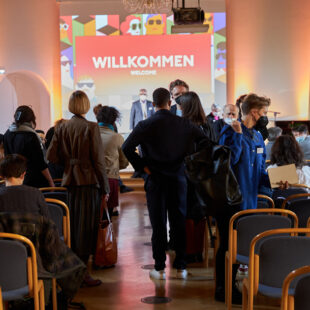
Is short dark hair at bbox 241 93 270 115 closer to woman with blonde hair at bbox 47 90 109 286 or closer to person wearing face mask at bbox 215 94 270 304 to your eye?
person wearing face mask at bbox 215 94 270 304

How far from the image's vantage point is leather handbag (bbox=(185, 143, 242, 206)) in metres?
3.83

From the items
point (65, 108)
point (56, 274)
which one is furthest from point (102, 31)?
point (56, 274)

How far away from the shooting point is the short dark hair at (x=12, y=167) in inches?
139

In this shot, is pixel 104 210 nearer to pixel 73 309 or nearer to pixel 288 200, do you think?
pixel 73 309

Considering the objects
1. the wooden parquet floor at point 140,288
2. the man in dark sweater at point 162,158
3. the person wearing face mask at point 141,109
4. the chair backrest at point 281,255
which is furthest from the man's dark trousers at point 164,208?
the person wearing face mask at point 141,109

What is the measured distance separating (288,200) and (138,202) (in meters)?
5.40

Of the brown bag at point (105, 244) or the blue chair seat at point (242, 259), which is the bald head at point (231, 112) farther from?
the blue chair seat at point (242, 259)

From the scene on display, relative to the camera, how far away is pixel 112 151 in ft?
19.4

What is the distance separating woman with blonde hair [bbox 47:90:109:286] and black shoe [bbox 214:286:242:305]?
41.9 inches

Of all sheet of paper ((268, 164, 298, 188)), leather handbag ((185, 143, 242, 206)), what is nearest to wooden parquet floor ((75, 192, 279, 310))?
leather handbag ((185, 143, 242, 206))

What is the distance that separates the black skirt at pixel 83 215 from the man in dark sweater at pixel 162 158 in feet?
1.54

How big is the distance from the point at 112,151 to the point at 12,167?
2426 millimetres

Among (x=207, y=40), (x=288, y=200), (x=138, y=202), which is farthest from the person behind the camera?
(x=207, y=40)

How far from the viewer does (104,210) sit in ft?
17.1
